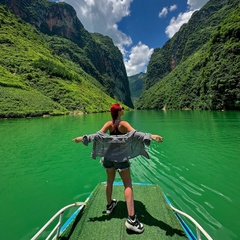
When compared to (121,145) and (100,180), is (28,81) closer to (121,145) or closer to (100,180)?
(100,180)

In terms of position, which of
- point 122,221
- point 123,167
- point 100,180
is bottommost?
point 100,180

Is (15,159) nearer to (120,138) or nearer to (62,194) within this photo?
(62,194)

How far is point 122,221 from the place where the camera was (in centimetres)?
529

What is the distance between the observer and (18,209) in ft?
24.8

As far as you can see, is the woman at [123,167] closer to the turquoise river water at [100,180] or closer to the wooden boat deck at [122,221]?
the wooden boat deck at [122,221]

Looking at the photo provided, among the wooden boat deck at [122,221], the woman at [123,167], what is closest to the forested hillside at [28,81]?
the wooden boat deck at [122,221]

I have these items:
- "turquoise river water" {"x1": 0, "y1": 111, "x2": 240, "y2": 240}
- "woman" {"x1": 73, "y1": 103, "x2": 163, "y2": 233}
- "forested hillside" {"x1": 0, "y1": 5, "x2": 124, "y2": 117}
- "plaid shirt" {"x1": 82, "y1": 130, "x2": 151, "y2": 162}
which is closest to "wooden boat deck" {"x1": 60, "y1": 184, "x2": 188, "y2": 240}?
"woman" {"x1": 73, "y1": 103, "x2": 163, "y2": 233}

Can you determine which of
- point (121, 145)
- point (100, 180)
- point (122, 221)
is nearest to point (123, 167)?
point (121, 145)

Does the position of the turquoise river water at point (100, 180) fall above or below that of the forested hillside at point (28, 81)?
below

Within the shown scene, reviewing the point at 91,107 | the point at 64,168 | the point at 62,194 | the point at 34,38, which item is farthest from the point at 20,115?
the point at 34,38

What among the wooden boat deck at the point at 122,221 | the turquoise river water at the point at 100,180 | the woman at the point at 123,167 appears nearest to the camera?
the wooden boat deck at the point at 122,221

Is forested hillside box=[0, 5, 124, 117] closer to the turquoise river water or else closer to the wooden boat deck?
the turquoise river water

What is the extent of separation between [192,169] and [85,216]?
324 inches

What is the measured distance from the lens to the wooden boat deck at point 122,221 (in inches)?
184
